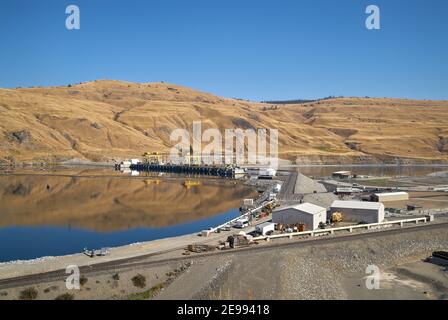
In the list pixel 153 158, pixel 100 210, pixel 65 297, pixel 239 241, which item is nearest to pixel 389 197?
pixel 239 241

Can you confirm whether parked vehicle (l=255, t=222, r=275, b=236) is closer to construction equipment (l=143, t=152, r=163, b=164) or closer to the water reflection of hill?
the water reflection of hill

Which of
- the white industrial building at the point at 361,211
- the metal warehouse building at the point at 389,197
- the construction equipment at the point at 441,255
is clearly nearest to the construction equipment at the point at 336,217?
the white industrial building at the point at 361,211

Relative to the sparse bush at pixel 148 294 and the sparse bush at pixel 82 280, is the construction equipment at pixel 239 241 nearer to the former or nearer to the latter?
the sparse bush at pixel 148 294

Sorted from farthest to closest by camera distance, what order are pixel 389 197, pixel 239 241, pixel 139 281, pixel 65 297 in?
pixel 389 197 → pixel 239 241 → pixel 139 281 → pixel 65 297

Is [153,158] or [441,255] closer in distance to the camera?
[441,255]

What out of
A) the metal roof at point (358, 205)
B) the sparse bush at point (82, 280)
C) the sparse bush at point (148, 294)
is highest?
the metal roof at point (358, 205)

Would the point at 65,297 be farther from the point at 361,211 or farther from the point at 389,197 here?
the point at 389,197
